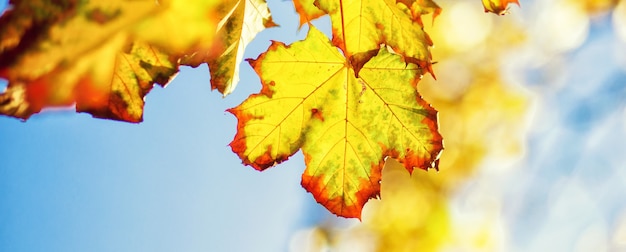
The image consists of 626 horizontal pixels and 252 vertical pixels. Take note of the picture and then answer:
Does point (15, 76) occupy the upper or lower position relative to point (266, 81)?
lower

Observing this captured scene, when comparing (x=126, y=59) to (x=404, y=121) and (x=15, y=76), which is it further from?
(x=404, y=121)

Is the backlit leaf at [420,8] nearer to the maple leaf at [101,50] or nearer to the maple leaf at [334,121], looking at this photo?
the maple leaf at [334,121]

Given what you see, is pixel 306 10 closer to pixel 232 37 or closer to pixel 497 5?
pixel 232 37

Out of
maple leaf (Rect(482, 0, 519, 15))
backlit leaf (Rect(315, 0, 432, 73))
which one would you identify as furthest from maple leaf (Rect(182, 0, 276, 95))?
maple leaf (Rect(482, 0, 519, 15))

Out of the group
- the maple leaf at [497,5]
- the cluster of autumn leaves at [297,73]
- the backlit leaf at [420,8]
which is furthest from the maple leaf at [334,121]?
the maple leaf at [497,5]

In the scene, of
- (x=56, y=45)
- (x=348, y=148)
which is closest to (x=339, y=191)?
(x=348, y=148)

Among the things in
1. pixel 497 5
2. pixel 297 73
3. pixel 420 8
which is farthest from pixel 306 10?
pixel 497 5

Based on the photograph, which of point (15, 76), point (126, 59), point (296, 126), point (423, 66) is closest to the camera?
point (15, 76)

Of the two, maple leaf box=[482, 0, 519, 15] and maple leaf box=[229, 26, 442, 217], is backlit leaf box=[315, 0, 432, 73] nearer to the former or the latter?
maple leaf box=[229, 26, 442, 217]
